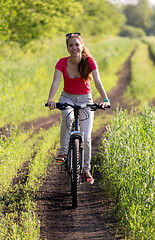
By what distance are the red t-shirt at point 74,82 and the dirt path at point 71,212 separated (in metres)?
1.52

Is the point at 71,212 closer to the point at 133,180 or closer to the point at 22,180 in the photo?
the point at 133,180

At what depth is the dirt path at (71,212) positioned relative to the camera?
3.88 meters

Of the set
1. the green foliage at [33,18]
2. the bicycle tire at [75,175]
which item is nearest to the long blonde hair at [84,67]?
the bicycle tire at [75,175]

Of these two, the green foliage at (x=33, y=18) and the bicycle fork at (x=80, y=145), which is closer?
the bicycle fork at (x=80, y=145)

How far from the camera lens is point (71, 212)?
444 centimetres

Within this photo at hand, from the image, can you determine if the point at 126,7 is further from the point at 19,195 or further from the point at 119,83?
the point at 19,195

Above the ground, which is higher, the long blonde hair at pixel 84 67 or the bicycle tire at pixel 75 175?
the long blonde hair at pixel 84 67

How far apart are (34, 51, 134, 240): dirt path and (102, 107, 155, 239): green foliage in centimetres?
19

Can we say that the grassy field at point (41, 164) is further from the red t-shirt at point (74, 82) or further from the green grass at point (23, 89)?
the red t-shirt at point (74, 82)

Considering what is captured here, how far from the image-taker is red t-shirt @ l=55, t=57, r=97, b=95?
476cm

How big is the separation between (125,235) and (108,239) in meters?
0.19

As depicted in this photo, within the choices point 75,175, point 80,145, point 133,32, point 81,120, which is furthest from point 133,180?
point 133,32

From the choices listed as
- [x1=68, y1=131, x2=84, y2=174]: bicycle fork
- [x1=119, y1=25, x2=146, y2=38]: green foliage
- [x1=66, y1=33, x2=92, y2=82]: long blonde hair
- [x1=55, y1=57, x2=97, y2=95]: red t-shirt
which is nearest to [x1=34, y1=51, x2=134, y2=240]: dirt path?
[x1=68, y1=131, x2=84, y2=174]: bicycle fork

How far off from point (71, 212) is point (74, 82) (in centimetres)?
177
